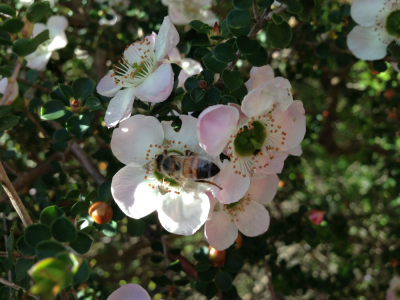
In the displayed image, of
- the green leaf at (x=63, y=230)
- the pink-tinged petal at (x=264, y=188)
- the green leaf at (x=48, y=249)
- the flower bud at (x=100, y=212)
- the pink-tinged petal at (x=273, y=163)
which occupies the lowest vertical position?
the pink-tinged petal at (x=264, y=188)

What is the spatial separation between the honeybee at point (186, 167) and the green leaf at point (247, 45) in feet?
0.99

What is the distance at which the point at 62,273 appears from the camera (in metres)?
0.50

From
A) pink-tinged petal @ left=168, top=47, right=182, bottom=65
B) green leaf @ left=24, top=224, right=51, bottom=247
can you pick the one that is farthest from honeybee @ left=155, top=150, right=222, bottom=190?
pink-tinged petal @ left=168, top=47, right=182, bottom=65

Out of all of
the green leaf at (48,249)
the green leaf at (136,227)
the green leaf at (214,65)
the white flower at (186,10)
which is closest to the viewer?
the green leaf at (48,249)

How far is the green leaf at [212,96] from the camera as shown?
0.86 m

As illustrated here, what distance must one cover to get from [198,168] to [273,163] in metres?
0.24

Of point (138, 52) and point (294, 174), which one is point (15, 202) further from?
point (294, 174)

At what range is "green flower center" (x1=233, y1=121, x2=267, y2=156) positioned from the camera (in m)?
0.97

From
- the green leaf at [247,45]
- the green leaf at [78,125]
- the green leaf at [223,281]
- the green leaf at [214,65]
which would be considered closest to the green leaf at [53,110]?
the green leaf at [78,125]

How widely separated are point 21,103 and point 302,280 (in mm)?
1629

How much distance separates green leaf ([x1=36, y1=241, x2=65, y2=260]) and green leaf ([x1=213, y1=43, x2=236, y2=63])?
1.91 feet

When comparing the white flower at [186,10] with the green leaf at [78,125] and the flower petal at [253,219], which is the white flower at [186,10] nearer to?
the green leaf at [78,125]

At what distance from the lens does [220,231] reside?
104cm

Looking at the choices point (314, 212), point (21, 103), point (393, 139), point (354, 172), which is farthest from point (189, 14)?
point (354, 172)
